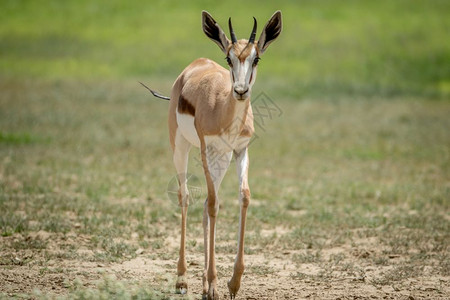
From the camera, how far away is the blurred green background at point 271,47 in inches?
910

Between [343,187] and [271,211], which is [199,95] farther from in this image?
[343,187]

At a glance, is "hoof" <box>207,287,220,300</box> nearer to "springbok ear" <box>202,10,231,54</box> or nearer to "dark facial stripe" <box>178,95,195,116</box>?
"dark facial stripe" <box>178,95,195,116</box>

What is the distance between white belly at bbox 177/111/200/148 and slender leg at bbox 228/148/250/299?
1.53 ft

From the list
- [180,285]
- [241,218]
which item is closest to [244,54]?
[241,218]

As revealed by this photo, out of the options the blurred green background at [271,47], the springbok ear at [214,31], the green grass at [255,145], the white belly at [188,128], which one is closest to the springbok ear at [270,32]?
the springbok ear at [214,31]

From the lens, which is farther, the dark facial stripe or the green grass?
the green grass

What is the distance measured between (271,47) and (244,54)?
2098 centimetres

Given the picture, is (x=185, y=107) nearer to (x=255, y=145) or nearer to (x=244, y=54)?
(x=244, y=54)

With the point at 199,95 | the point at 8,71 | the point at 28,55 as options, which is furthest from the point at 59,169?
the point at 28,55

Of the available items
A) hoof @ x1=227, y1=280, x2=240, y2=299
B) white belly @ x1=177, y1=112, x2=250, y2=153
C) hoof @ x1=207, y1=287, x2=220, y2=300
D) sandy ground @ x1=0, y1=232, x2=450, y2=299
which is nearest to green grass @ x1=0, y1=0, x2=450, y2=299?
sandy ground @ x1=0, y1=232, x2=450, y2=299

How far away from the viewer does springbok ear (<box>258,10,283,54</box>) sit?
5.80m

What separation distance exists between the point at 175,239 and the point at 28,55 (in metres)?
19.4

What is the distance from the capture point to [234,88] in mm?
5465

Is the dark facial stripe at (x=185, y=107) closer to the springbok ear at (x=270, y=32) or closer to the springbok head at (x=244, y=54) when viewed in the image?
the springbok head at (x=244, y=54)
